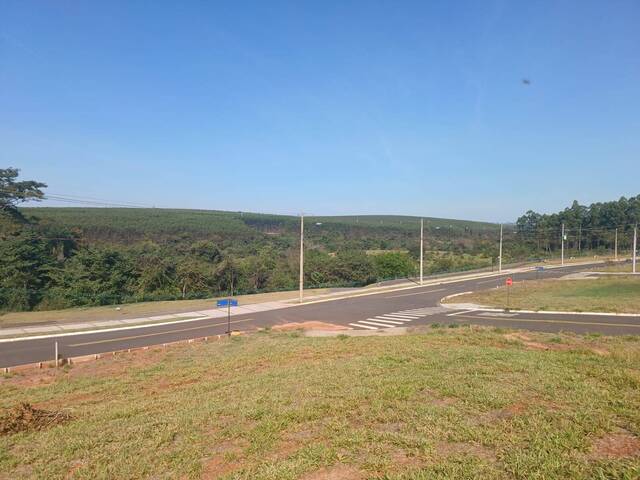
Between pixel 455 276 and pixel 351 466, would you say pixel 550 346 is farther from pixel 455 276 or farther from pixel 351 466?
pixel 455 276

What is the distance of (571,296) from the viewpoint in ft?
115

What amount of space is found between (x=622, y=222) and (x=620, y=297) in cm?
8497

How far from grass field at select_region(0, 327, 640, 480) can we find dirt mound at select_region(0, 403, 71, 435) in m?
0.03

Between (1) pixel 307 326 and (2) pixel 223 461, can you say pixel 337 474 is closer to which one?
(2) pixel 223 461

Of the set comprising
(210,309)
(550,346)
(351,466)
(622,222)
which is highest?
(622,222)

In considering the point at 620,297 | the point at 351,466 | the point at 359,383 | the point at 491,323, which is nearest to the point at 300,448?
the point at 351,466

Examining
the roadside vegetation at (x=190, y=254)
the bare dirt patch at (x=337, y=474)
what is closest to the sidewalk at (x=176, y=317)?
the roadside vegetation at (x=190, y=254)

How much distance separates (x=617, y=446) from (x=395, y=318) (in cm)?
2214

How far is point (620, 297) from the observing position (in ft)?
106

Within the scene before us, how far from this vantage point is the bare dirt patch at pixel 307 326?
2364cm

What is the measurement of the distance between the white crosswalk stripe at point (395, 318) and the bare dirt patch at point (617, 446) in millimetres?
18122

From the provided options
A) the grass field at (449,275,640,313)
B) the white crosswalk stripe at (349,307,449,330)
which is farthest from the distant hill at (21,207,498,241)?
the white crosswalk stripe at (349,307,449,330)

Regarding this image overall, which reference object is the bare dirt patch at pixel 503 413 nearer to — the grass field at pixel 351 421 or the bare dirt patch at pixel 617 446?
the grass field at pixel 351 421

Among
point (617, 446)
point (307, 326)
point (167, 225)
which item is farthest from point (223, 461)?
point (167, 225)
